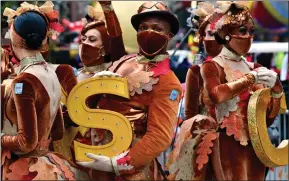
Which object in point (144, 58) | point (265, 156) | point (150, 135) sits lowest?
point (265, 156)

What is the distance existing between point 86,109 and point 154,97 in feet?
1.35

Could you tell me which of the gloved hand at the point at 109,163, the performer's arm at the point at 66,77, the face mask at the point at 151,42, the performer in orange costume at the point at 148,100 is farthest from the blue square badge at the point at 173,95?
the performer's arm at the point at 66,77

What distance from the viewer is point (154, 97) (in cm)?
439

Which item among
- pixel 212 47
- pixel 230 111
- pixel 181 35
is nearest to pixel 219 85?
pixel 230 111

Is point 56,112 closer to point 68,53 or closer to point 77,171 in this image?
point 77,171

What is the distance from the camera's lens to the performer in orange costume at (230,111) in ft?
15.7

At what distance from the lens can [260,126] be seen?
4738mm

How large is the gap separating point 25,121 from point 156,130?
31.0 inches

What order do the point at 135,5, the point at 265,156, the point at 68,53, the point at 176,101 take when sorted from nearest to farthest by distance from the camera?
the point at 176,101
the point at 265,156
the point at 135,5
the point at 68,53

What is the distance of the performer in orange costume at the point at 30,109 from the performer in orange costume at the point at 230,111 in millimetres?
995

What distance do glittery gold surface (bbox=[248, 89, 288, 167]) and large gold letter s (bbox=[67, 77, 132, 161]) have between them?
87 centimetres

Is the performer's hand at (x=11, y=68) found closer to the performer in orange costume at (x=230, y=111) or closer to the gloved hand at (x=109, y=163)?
the gloved hand at (x=109, y=163)

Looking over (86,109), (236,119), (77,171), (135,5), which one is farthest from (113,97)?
(135,5)

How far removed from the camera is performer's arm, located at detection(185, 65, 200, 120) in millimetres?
5051
